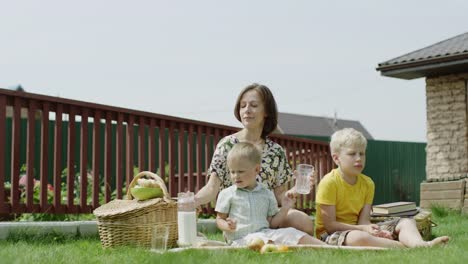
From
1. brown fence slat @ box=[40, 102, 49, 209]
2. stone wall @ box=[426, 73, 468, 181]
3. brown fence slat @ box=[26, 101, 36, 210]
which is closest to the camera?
brown fence slat @ box=[26, 101, 36, 210]

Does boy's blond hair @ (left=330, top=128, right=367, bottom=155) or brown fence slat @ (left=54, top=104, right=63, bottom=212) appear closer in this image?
boy's blond hair @ (left=330, top=128, right=367, bottom=155)

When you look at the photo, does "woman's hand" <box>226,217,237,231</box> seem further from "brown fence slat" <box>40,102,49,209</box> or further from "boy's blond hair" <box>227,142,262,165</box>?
"brown fence slat" <box>40,102,49,209</box>

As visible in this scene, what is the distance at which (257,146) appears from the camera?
16.5ft

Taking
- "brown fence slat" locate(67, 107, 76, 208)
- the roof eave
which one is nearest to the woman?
"brown fence slat" locate(67, 107, 76, 208)

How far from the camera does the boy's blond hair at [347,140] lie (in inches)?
184

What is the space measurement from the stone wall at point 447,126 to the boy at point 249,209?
7.89 m

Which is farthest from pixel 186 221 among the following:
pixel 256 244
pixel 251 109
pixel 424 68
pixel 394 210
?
pixel 424 68

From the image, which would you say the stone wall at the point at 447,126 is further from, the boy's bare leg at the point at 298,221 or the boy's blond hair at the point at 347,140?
the boy's bare leg at the point at 298,221

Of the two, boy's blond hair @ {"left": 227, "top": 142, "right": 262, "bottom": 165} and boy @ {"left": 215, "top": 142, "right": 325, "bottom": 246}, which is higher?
boy's blond hair @ {"left": 227, "top": 142, "right": 262, "bottom": 165}

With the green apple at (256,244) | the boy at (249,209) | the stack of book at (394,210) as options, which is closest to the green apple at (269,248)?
the green apple at (256,244)

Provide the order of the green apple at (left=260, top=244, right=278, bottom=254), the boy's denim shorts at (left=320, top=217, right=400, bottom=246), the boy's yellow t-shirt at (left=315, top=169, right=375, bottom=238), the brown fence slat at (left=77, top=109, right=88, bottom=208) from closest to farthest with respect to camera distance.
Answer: the green apple at (left=260, top=244, right=278, bottom=254) < the boy's denim shorts at (left=320, top=217, right=400, bottom=246) < the boy's yellow t-shirt at (left=315, top=169, right=375, bottom=238) < the brown fence slat at (left=77, top=109, right=88, bottom=208)

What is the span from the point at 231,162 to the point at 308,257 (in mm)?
941

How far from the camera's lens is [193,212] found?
452 centimetres

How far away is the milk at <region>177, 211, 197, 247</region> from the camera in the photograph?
4488 millimetres
